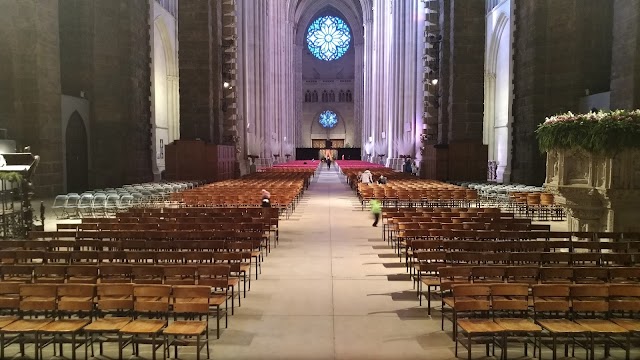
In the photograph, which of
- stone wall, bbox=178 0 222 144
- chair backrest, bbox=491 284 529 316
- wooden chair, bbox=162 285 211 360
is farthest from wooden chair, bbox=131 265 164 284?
stone wall, bbox=178 0 222 144

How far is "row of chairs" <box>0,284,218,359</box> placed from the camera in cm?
603

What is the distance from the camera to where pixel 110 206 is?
62.4 ft

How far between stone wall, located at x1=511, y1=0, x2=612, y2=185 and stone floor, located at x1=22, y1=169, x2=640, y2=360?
16941 mm

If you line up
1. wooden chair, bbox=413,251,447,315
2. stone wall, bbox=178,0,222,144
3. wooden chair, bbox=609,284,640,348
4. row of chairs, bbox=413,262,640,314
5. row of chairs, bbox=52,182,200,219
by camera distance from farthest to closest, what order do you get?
stone wall, bbox=178,0,222,144 → row of chairs, bbox=52,182,200,219 → wooden chair, bbox=413,251,447,315 → row of chairs, bbox=413,262,640,314 → wooden chair, bbox=609,284,640,348

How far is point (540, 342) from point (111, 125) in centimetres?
2566

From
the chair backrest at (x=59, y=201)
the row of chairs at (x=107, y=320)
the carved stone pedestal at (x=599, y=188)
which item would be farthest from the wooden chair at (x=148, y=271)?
the chair backrest at (x=59, y=201)

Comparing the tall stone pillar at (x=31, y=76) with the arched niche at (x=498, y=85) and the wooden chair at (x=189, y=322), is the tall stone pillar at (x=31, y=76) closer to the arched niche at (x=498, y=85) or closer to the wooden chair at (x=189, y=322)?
the wooden chair at (x=189, y=322)

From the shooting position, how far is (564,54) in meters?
25.5

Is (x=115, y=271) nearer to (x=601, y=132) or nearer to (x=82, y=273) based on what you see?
(x=82, y=273)

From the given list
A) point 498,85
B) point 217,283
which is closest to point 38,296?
point 217,283

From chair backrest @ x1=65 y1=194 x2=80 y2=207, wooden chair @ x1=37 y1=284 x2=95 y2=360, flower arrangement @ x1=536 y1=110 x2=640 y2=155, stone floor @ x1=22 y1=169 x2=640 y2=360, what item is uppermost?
flower arrangement @ x1=536 y1=110 x2=640 y2=155

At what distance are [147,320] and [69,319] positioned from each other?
102cm

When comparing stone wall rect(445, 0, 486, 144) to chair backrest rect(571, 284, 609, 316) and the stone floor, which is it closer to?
the stone floor

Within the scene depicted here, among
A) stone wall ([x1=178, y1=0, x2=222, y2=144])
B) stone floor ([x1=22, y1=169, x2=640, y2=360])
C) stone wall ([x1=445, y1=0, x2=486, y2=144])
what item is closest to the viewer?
stone floor ([x1=22, y1=169, x2=640, y2=360])
